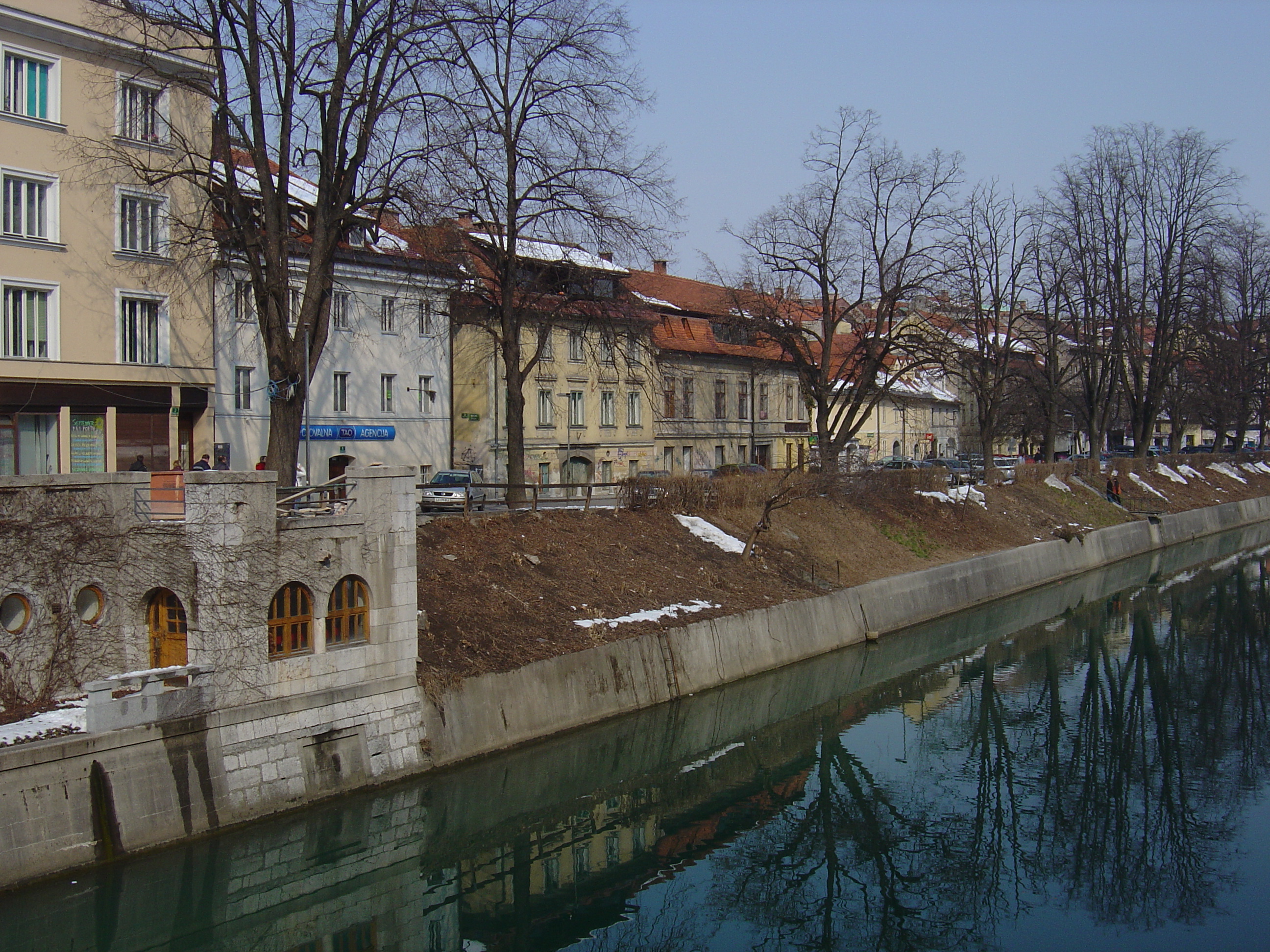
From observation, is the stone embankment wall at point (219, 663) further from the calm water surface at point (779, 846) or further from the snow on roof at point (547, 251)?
the snow on roof at point (547, 251)

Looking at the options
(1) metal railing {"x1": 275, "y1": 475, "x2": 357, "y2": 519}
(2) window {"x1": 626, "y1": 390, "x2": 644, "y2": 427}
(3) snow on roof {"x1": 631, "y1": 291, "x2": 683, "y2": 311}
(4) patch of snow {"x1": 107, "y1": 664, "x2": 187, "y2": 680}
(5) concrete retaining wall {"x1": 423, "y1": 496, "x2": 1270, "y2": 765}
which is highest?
(3) snow on roof {"x1": 631, "y1": 291, "x2": 683, "y2": 311}

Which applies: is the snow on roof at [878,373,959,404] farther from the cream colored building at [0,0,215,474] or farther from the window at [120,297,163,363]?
the cream colored building at [0,0,215,474]

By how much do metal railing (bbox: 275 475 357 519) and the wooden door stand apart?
6.77ft

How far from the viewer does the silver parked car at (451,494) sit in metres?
27.5

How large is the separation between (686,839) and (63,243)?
23720mm

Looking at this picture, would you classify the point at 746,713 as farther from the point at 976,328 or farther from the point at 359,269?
the point at 976,328

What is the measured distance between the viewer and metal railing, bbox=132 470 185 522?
16.5m

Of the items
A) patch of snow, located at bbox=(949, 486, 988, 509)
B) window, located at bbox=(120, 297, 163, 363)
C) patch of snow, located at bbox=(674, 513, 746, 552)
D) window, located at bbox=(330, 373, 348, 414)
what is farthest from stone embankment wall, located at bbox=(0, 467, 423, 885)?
patch of snow, located at bbox=(949, 486, 988, 509)

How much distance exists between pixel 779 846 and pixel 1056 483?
41430 millimetres

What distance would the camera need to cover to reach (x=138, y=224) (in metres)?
31.4

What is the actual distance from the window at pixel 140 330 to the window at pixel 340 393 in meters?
8.73

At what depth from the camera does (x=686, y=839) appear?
18406 millimetres

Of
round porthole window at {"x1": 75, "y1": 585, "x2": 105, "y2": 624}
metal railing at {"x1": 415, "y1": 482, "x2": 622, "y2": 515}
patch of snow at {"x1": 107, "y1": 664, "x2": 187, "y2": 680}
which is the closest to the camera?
patch of snow at {"x1": 107, "y1": 664, "x2": 187, "y2": 680}

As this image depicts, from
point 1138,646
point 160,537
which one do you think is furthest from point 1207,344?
point 160,537
